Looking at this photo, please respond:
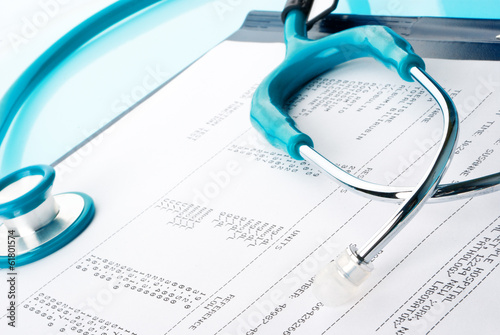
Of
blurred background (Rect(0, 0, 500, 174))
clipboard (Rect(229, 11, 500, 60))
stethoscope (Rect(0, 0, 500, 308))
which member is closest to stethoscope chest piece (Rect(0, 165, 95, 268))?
stethoscope (Rect(0, 0, 500, 308))

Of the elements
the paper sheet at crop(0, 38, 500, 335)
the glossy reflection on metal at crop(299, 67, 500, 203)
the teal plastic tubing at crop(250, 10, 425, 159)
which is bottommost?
the paper sheet at crop(0, 38, 500, 335)

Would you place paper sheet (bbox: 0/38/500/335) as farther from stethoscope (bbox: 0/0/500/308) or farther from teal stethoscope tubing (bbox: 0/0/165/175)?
teal stethoscope tubing (bbox: 0/0/165/175)

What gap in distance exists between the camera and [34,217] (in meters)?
0.54

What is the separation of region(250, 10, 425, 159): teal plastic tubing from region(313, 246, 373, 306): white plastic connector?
138 millimetres

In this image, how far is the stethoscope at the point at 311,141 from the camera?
39 centimetres

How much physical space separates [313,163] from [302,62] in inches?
6.9

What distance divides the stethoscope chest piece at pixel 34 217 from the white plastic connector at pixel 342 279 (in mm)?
244

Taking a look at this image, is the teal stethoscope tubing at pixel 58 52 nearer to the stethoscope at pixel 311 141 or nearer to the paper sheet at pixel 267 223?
the paper sheet at pixel 267 223

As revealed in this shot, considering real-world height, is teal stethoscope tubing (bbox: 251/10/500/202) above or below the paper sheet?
above

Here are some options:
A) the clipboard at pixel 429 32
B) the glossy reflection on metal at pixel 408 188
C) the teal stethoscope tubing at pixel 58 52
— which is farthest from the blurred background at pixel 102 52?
the glossy reflection on metal at pixel 408 188

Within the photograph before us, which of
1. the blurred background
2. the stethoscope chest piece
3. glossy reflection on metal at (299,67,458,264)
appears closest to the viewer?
glossy reflection on metal at (299,67,458,264)

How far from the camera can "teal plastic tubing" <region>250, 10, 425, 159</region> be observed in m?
0.53

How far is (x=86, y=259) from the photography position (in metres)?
0.51

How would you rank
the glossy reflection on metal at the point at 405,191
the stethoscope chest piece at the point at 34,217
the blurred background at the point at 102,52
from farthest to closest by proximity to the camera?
the blurred background at the point at 102,52, the stethoscope chest piece at the point at 34,217, the glossy reflection on metal at the point at 405,191
